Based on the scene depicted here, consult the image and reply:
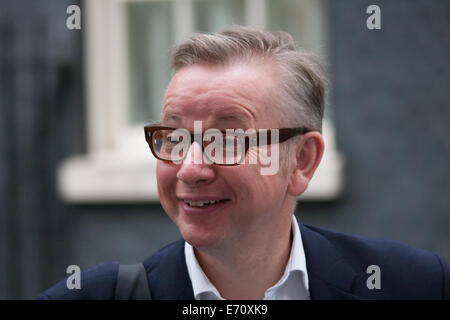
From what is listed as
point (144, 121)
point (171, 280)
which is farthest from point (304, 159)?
point (144, 121)

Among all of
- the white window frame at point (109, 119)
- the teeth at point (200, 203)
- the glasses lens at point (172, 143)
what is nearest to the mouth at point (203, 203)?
the teeth at point (200, 203)

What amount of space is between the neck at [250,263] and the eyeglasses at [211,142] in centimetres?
23

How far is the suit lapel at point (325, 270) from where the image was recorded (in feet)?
5.83

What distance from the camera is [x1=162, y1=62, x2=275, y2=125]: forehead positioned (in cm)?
160

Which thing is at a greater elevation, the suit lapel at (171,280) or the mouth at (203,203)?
the mouth at (203,203)

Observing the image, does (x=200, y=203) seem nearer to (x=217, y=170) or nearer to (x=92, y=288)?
(x=217, y=170)

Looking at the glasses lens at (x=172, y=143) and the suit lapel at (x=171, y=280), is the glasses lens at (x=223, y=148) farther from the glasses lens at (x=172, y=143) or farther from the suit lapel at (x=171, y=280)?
the suit lapel at (x=171, y=280)

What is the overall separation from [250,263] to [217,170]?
12.5 inches

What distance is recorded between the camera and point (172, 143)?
1.64 m

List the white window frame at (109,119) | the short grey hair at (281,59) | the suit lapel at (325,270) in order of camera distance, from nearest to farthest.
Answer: the short grey hair at (281,59), the suit lapel at (325,270), the white window frame at (109,119)

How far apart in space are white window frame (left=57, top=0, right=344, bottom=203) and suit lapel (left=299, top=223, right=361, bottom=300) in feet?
8.80
